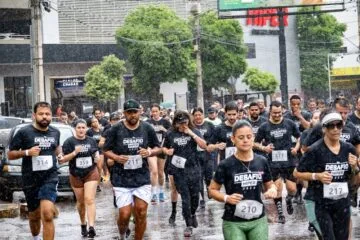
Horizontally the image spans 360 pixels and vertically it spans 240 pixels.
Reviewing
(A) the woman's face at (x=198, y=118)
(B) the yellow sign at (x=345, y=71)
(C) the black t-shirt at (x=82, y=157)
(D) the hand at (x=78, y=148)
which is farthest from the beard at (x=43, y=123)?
(B) the yellow sign at (x=345, y=71)

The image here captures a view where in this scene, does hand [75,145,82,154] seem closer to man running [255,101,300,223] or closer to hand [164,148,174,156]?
hand [164,148,174,156]

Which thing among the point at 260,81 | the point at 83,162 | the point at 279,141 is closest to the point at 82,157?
the point at 83,162

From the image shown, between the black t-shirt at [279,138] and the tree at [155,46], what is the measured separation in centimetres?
3526

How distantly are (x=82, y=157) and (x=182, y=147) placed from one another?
151 cm

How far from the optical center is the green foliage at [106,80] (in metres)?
45.5

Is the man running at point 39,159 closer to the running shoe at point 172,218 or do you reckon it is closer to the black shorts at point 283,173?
the running shoe at point 172,218

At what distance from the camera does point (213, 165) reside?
16219 mm

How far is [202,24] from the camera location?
5312 cm

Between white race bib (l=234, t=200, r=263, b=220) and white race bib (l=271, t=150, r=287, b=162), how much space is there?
5.71 meters

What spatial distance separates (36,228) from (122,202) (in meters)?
1.20

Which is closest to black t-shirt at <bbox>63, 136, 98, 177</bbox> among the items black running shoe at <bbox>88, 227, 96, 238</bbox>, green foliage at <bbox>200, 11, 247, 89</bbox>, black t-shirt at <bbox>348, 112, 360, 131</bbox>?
black running shoe at <bbox>88, 227, 96, 238</bbox>

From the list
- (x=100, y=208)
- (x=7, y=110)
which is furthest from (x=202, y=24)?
(x=100, y=208)

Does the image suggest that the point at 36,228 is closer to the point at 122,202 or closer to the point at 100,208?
the point at 122,202

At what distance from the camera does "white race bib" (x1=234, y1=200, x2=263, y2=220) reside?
24.4 feet
